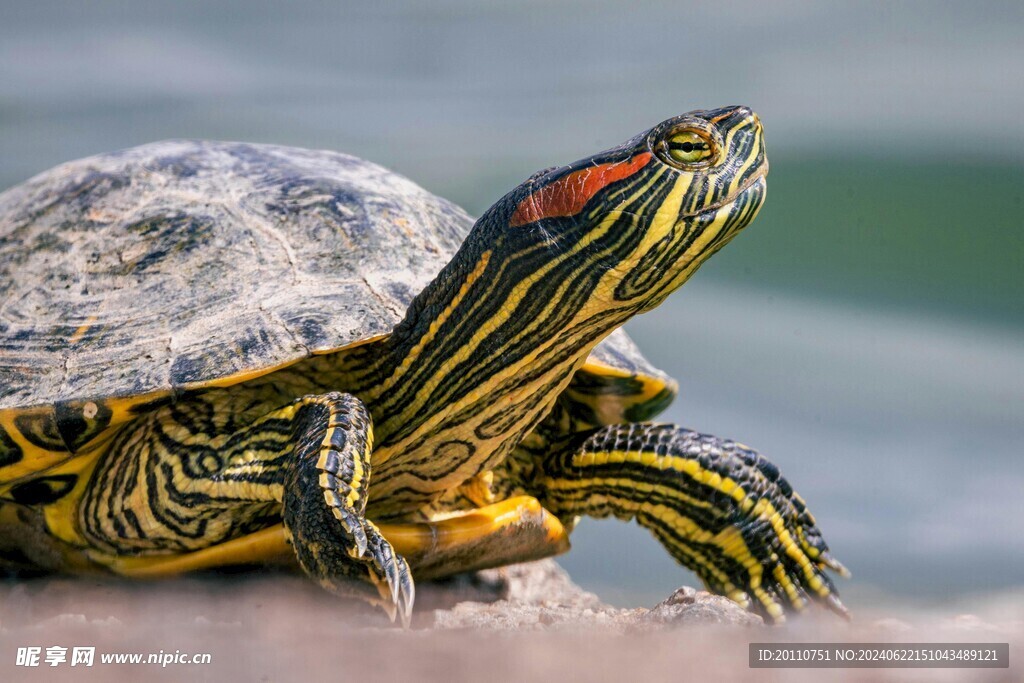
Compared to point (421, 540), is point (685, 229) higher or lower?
higher

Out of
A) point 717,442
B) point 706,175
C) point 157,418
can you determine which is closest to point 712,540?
point 717,442

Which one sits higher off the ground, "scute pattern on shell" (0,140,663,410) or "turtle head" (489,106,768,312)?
"turtle head" (489,106,768,312)

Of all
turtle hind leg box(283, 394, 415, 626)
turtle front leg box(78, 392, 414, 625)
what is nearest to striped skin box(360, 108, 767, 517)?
turtle front leg box(78, 392, 414, 625)

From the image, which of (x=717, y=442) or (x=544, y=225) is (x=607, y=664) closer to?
(x=544, y=225)

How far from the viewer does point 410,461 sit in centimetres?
281

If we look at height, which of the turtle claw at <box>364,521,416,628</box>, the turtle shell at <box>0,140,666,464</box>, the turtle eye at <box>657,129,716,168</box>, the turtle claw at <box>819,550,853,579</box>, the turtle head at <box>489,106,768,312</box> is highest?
the turtle eye at <box>657,129,716,168</box>

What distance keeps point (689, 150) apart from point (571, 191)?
0.28 meters

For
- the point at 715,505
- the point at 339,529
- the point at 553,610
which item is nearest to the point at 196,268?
the point at 339,529

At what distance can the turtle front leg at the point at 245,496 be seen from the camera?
87.7 inches

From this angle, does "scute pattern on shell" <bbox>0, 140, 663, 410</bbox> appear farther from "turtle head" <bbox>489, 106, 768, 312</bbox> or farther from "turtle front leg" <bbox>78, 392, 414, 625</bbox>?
"turtle head" <bbox>489, 106, 768, 312</bbox>

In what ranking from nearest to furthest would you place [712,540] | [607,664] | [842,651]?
[607,664], [842,651], [712,540]

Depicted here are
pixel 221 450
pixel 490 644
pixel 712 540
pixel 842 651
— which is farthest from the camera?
pixel 712 540

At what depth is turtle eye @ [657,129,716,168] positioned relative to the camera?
2.21m

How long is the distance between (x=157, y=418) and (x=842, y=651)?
6.02 ft
